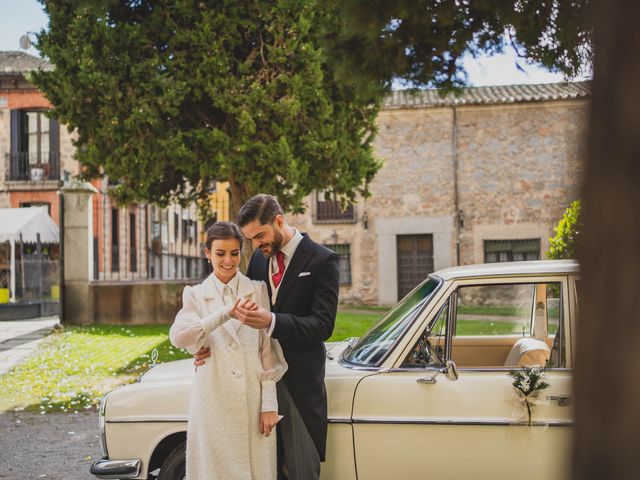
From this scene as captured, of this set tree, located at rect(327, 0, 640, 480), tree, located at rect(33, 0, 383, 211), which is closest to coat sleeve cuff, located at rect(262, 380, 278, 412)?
tree, located at rect(327, 0, 640, 480)

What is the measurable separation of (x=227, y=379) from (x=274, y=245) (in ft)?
2.45

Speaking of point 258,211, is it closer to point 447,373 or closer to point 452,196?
point 447,373

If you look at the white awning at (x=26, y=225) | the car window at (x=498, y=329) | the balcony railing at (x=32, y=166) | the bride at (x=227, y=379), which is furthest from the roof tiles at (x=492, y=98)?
the bride at (x=227, y=379)

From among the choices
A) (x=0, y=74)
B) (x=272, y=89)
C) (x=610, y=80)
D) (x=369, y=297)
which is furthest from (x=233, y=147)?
(x=0, y=74)

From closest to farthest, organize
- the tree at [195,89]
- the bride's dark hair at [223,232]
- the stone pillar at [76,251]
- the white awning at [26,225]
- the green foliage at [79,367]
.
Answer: the bride's dark hair at [223,232] → the green foliage at [79,367] → the tree at [195,89] → the stone pillar at [76,251] → the white awning at [26,225]

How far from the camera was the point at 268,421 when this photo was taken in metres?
3.61

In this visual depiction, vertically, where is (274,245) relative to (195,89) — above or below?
below

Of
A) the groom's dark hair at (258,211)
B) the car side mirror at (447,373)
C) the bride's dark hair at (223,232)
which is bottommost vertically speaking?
the car side mirror at (447,373)

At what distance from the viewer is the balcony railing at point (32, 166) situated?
28.2m

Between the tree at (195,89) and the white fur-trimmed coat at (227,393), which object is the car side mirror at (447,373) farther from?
the tree at (195,89)

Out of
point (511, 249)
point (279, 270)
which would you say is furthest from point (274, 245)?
point (511, 249)

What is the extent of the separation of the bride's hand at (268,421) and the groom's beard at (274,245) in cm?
86

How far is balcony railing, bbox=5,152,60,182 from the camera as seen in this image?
28.2 meters

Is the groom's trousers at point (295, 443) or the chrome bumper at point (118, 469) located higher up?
the groom's trousers at point (295, 443)
